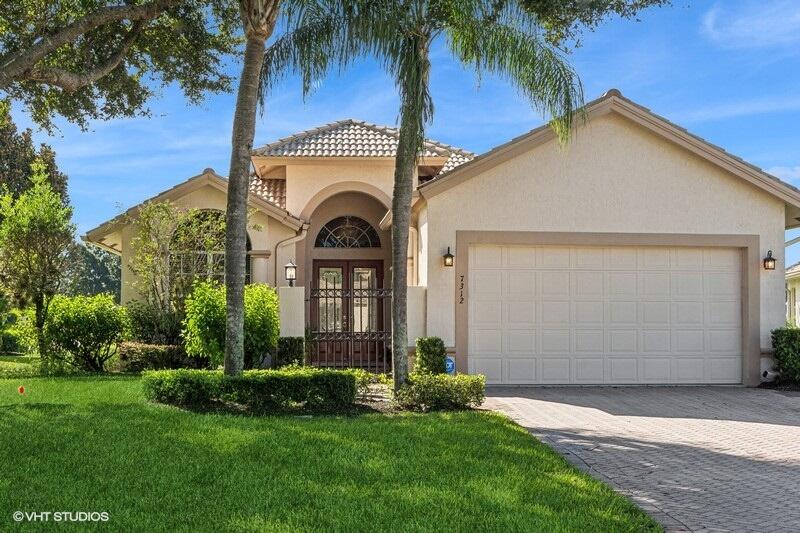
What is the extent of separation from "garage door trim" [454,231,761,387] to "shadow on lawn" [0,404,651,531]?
4.24 meters

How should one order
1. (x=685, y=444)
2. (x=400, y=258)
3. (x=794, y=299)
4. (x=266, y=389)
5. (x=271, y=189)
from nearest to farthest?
(x=685, y=444) < (x=266, y=389) < (x=400, y=258) < (x=271, y=189) < (x=794, y=299)

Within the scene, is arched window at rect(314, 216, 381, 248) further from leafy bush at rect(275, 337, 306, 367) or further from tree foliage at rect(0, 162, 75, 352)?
tree foliage at rect(0, 162, 75, 352)

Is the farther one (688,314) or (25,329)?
(25,329)

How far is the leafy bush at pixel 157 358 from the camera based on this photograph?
16.1 meters

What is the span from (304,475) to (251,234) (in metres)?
11.7

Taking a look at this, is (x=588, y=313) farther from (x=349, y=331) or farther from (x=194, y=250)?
(x=194, y=250)

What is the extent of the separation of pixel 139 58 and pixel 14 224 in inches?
194

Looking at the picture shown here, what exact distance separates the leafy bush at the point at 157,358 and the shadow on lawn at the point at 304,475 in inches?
247

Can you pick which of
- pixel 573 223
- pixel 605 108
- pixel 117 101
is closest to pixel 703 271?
pixel 573 223

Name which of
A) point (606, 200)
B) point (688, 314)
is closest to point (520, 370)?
point (688, 314)

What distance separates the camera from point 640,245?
1430 centimetres

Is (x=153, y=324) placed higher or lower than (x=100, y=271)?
lower

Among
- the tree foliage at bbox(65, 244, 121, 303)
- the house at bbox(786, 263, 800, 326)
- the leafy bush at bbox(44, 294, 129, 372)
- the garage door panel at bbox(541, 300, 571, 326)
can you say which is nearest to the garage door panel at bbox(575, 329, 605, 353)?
the garage door panel at bbox(541, 300, 571, 326)

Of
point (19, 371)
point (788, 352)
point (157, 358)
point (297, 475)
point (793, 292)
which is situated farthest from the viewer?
point (793, 292)
